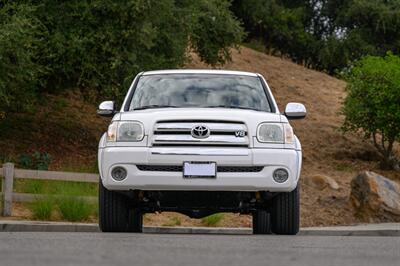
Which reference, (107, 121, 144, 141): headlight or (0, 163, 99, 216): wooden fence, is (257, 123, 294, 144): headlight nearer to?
(107, 121, 144, 141): headlight

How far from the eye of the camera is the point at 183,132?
1237cm

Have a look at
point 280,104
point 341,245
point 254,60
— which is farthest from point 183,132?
point 254,60

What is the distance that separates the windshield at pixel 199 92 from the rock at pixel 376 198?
9319mm

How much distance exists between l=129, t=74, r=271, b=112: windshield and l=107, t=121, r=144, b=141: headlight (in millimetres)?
708

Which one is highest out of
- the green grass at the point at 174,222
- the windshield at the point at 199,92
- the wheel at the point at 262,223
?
the windshield at the point at 199,92

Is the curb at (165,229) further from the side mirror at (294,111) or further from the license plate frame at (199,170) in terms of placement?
the license plate frame at (199,170)

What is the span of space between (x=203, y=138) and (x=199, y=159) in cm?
27

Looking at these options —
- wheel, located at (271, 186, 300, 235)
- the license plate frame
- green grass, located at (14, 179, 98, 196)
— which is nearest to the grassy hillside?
green grass, located at (14, 179, 98, 196)

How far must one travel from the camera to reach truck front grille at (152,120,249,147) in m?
12.3

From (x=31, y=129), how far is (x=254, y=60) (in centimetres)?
1451

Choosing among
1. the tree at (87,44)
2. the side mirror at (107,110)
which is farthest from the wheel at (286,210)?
the tree at (87,44)

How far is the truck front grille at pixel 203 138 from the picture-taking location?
12.3 meters

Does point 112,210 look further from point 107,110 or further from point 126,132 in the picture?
point 107,110

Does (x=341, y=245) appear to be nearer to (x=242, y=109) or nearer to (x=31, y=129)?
(x=242, y=109)
